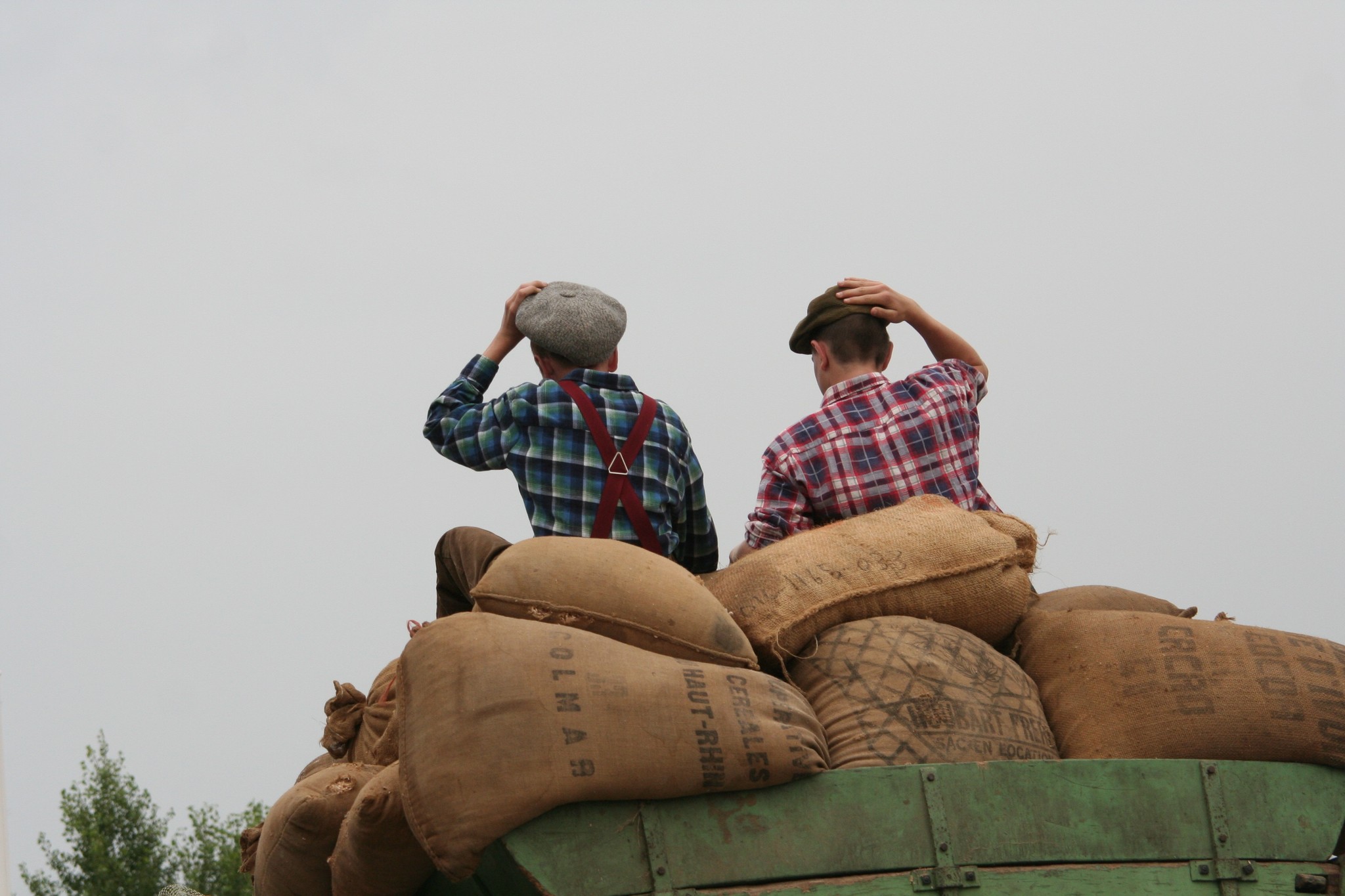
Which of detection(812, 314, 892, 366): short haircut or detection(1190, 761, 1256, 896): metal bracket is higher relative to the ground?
detection(812, 314, 892, 366): short haircut

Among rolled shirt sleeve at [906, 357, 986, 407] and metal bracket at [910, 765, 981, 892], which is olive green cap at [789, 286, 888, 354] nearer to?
rolled shirt sleeve at [906, 357, 986, 407]

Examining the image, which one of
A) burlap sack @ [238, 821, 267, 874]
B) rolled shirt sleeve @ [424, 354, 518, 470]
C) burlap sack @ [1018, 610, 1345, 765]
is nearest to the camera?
burlap sack @ [1018, 610, 1345, 765]

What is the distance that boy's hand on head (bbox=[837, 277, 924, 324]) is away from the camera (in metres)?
4.17

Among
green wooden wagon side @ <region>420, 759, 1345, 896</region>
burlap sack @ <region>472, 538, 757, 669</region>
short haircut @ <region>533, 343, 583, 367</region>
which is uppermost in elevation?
short haircut @ <region>533, 343, 583, 367</region>

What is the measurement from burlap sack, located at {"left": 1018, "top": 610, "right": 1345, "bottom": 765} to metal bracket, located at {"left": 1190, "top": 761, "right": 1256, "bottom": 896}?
0.50ft

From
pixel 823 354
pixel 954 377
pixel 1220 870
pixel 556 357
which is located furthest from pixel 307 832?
pixel 954 377

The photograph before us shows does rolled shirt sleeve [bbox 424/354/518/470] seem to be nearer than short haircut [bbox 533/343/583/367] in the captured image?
Yes

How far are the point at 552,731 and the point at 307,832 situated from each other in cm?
92

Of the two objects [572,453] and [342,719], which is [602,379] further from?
[342,719]

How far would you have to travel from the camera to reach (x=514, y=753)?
2402 millimetres

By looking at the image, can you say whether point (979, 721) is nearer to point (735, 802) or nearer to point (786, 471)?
point (735, 802)

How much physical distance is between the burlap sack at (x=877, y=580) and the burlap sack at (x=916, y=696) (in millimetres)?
61

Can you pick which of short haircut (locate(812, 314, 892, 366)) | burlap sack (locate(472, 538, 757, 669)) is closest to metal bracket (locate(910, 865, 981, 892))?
burlap sack (locate(472, 538, 757, 669))

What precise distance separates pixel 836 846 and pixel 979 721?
481mm
